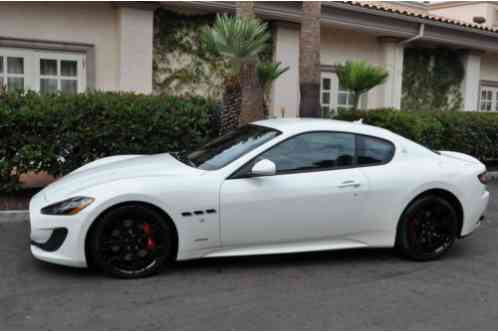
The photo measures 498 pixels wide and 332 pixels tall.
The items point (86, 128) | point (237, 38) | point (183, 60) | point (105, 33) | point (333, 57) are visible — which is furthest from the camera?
point (333, 57)

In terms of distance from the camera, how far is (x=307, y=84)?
8859mm

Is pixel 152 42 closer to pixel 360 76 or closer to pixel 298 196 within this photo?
pixel 360 76

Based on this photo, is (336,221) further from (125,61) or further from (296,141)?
(125,61)

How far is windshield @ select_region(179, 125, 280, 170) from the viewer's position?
5109 millimetres

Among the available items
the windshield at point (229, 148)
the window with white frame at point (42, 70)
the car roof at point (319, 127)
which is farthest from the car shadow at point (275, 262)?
the window with white frame at point (42, 70)

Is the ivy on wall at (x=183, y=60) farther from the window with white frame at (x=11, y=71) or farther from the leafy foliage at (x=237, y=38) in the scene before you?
the leafy foliage at (x=237, y=38)

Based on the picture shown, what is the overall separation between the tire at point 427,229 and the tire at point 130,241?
2.33 metres

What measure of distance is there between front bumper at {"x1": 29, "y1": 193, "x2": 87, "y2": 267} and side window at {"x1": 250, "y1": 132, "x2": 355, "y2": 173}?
1.68m

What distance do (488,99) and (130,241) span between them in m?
15.8

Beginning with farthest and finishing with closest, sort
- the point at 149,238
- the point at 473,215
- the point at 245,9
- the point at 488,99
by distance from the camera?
the point at 488,99, the point at 245,9, the point at 473,215, the point at 149,238

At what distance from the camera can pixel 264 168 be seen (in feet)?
15.6

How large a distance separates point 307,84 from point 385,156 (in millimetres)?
3664

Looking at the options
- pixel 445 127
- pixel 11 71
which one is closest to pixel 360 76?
pixel 445 127

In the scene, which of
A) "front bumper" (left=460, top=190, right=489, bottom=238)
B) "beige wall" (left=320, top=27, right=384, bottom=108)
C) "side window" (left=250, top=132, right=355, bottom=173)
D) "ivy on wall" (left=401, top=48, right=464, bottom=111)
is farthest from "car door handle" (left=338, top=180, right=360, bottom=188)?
"ivy on wall" (left=401, top=48, right=464, bottom=111)
